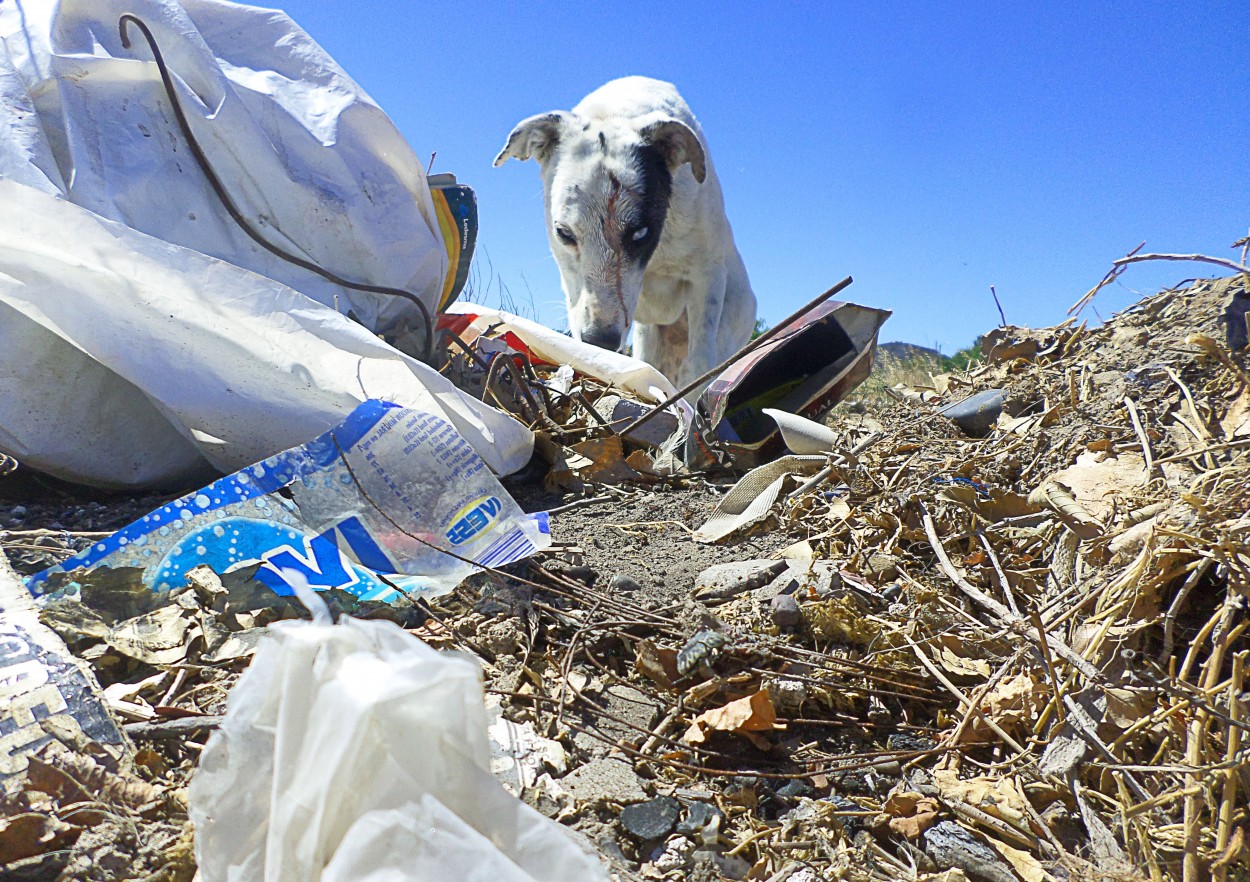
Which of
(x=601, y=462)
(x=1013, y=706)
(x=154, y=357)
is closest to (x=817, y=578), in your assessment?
(x=1013, y=706)

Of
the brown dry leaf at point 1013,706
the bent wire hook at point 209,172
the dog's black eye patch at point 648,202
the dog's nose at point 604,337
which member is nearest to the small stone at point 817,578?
the brown dry leaf at point 1013,706

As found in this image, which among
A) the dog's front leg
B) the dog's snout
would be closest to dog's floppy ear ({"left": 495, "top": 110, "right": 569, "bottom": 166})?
the dog's snout

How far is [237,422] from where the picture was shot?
74.8 inches

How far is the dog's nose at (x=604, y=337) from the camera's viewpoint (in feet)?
14.2

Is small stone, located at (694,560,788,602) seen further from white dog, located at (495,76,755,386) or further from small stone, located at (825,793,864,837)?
white dog, located at (495,76,755,386)

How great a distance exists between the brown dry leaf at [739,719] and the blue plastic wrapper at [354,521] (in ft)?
1.73

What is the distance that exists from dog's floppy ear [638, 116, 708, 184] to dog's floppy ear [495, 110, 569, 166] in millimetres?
457

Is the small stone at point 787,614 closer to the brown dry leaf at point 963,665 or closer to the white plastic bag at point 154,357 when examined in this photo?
the brown dry leaf at point 963,665

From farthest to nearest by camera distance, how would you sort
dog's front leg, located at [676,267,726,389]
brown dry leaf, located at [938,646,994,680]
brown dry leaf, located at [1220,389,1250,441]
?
dog's front leg, located at [676,267,726,389]
brown dry leaf, located at [1220,389,1250,441]
brown dry leaf, located at [938,646,994,680]

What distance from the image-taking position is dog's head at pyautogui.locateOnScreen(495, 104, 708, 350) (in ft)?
14.1

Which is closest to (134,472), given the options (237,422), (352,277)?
(237,422)

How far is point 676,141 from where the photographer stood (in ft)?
14.1

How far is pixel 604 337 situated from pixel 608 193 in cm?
74

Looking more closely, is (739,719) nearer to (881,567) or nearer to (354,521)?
(881,567)
